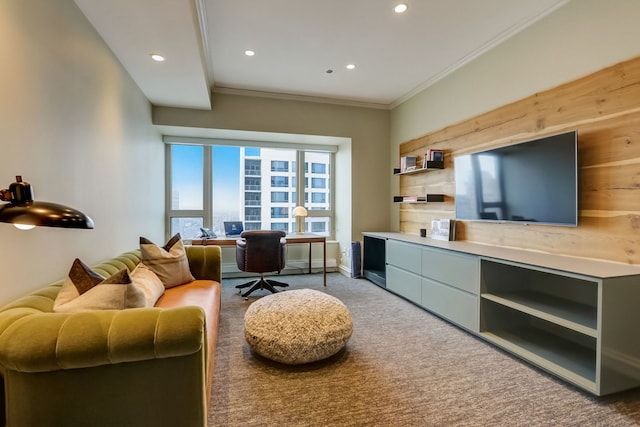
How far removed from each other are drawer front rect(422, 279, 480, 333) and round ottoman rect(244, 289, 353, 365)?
3.76 feet

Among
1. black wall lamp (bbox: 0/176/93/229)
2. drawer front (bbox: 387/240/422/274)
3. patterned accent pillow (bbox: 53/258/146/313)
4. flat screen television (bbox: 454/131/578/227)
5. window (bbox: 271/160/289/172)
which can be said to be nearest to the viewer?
black wall lamp (bbox: 0/176/93/229)

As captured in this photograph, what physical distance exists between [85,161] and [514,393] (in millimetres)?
3240

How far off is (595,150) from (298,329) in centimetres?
254

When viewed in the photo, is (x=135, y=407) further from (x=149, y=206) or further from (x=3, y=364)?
(x=149, y=206)

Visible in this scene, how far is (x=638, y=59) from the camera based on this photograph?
2.02 meters

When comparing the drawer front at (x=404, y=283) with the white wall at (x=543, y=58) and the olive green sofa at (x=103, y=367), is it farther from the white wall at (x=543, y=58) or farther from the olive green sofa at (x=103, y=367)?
the olive green sofa at (x=103, y=367)

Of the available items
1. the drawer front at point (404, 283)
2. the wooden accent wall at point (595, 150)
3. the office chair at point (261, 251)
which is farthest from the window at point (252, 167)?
the wooden accent wall at point (595, 150)

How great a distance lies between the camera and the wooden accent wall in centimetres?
206

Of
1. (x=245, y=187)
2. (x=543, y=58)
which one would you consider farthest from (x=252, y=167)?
(x=543, y=58)

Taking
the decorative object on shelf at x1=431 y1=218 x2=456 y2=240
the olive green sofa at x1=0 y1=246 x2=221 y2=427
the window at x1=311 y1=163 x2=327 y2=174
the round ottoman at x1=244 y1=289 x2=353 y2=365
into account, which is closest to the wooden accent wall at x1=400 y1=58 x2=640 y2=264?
the decorative object on shelf at x1=431 y1=218 x2=456 y2=240

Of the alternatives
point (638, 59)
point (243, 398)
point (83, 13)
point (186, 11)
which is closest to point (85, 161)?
point (83, 13)

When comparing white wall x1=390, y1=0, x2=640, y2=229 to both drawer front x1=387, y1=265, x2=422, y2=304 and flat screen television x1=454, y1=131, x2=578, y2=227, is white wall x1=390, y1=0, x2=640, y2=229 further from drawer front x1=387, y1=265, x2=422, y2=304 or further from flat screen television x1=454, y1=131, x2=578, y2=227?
drawer front x1=387, y1=265, x2=422, y2=304

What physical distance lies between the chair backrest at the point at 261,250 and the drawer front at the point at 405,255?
1.41 metres

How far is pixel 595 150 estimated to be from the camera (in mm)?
2256
